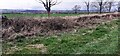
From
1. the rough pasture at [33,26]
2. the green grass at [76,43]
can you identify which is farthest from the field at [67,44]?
the rough pasture at [33,26]

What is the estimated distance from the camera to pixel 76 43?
33.1 feet

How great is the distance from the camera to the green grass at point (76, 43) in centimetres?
895

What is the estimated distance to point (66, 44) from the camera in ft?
32.7

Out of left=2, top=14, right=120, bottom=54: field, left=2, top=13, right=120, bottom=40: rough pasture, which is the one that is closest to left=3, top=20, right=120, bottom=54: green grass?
left=2, top=14, right=120, bottom=54: field

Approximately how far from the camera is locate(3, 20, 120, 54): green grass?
895cm

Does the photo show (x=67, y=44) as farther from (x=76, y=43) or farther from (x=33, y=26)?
(x=33, y=26)

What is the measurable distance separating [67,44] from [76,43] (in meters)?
0.40

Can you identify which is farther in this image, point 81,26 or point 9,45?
point 81,26

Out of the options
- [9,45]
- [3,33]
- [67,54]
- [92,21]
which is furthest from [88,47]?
[92,21]

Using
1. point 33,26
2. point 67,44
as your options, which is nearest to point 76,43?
point 67,44

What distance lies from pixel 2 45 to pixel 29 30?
237 cm

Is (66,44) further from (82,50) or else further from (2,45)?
(2,45)

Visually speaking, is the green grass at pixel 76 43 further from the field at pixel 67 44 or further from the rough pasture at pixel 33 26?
the rough pasture at pixel 33 26

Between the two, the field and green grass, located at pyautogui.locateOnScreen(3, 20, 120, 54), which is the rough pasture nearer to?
the field
